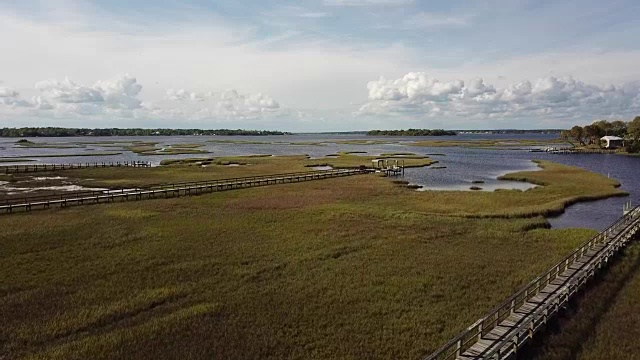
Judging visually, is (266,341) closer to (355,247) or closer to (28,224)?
(355,247)

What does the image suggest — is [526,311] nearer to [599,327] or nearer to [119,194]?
[599,327]

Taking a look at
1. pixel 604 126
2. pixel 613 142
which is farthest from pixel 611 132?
pixel 613 142

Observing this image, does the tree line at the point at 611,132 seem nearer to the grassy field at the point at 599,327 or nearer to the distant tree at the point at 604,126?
the distant tree at the point at 604,126

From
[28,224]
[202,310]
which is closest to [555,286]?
[202,310]

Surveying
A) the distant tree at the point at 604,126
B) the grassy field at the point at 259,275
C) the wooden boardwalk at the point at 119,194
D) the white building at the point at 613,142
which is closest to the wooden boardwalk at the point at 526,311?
the grassy field at the point at 259,275

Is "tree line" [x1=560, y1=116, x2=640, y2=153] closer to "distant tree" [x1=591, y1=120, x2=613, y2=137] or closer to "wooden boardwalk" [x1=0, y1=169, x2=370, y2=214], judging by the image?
"distant tree" [x1=591, y1=120, x2=613, y2=137]
